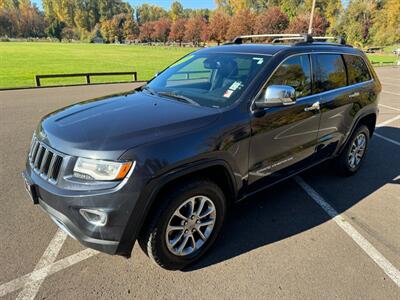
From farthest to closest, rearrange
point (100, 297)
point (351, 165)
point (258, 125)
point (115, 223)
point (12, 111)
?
point (12, 111)
point (351, 165)
point (258, 125)
point (100, 297)
point (115, 223)

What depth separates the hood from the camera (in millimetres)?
2170

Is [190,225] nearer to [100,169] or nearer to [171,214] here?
[171,214]

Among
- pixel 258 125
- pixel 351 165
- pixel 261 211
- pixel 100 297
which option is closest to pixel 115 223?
pixel 100 297

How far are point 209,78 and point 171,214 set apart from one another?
168 centimetres

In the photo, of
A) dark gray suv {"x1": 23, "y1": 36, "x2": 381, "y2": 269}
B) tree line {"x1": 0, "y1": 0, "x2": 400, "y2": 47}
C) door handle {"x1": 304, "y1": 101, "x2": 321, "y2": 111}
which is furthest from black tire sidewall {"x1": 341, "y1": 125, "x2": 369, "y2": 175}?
tree line {"x1": 0, "y1": 0, "x2": 400, "y2": 47}

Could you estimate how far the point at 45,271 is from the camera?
102 inches

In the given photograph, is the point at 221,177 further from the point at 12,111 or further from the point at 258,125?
Result: the point at 12,111

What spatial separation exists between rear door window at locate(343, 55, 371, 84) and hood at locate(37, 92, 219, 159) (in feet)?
8.43

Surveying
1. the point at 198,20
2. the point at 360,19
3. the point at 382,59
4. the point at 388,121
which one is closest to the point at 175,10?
the point at 198,20

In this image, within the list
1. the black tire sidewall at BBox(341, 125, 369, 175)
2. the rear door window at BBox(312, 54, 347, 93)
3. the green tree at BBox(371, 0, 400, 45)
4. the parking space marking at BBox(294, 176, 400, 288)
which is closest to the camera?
the parking space marking at BBox(294, 176, 400, 288)

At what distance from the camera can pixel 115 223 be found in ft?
7.04

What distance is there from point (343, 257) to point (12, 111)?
8.94 meters

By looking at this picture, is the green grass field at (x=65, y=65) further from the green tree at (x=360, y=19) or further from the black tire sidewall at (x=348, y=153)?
the green tree at (x=360, y=19)

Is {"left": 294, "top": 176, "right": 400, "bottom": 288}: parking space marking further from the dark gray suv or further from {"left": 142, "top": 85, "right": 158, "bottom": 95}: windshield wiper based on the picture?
{"left": 142, "top": 85, "right": 158, "bottom": 95}: windshield wiper
